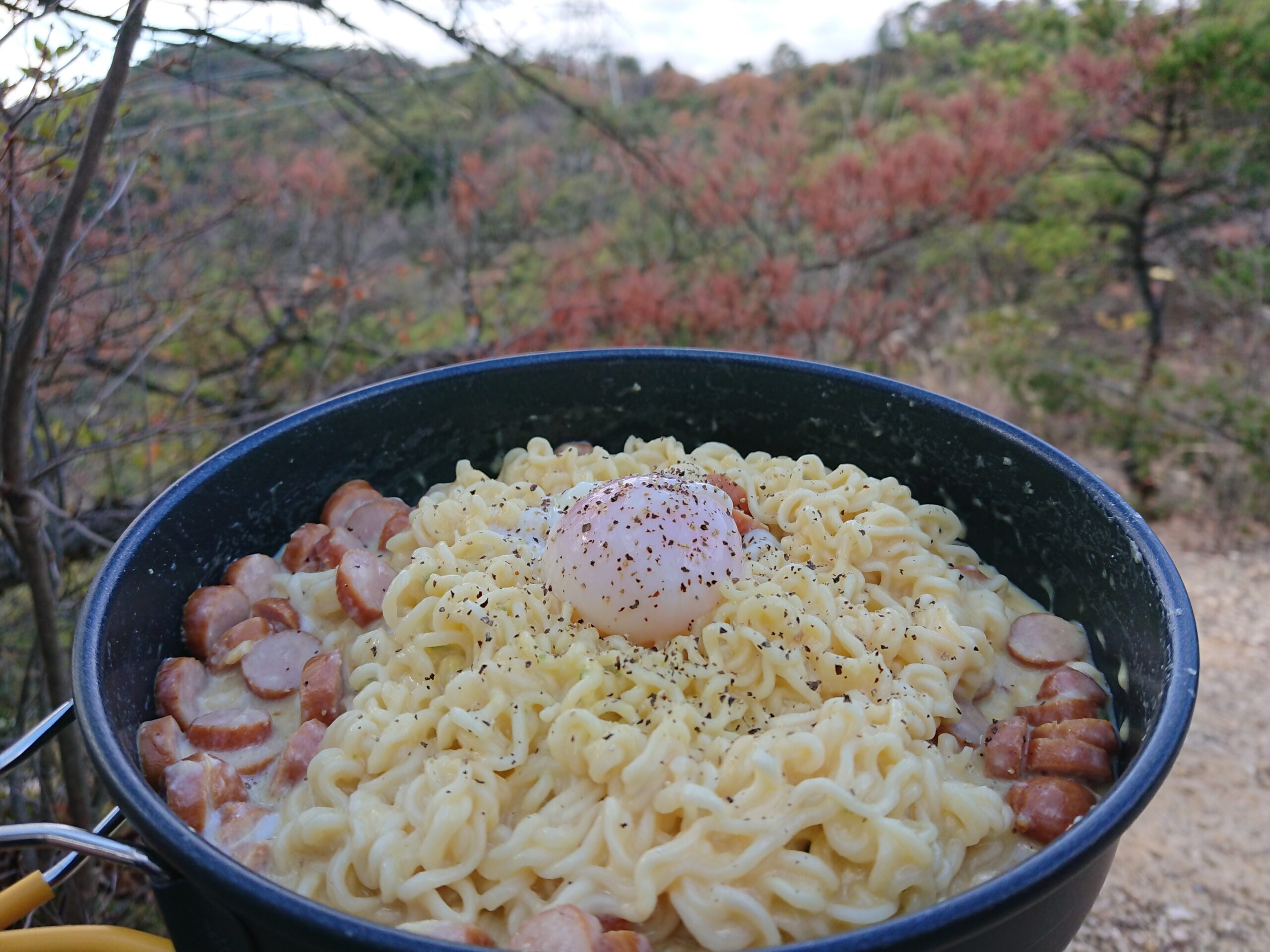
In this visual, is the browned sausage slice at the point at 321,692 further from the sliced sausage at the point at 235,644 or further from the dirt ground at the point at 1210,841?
the dirt ground at the point at 1210,841

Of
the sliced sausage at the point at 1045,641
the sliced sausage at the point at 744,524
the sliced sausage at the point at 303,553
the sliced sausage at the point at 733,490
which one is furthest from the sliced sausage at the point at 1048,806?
the sliced sausage at the point at 303,553

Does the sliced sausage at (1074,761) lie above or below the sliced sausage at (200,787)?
below

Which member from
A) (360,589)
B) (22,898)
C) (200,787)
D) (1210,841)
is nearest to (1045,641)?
(360,589)

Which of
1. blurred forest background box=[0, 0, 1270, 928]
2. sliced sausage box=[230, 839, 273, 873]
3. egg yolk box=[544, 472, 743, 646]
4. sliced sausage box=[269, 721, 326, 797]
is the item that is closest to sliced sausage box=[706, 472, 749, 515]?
egg yolk box=[544, 472, 743, 646]

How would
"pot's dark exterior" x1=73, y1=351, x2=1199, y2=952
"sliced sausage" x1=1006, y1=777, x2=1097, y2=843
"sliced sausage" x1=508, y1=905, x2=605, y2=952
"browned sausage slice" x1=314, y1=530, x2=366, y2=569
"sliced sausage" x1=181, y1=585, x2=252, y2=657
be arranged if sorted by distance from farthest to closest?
"browned sausage slice" x1=314, y1=530, x2=366, y2=569 < "sliced sausage" x1=181, y1=585, x2=252, y2=657 < "sliced sausage" x1=1006, y1=777, x2=1097, y2=843 < "sliced sausage" x1=508, y1=905, x2=605, y2=952 < "pot's dark exterior" x1=73, y1=351, x2=1199, y2=952

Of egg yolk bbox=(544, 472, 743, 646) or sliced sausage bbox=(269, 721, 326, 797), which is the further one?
egg yolk bbox=(544, 472, 743, 646)

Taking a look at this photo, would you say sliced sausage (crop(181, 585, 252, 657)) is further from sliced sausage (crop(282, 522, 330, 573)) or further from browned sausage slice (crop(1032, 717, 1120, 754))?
browned sausage slice (crop(1032, 717, 1120, 754))

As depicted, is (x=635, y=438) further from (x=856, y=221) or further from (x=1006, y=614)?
(x=856, y=221)

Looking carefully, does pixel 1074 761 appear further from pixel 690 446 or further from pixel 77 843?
pixel 77 843
